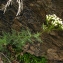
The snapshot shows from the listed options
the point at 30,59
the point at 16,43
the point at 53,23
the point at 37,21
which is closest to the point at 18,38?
the point at 16,43

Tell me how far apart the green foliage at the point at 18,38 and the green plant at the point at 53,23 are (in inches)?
14.6

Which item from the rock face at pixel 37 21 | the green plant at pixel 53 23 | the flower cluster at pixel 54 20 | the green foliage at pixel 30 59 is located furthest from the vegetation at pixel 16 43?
the flower cluster at pixel 54 20

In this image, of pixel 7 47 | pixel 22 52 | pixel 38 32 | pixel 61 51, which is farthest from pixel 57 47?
pixel 7 47

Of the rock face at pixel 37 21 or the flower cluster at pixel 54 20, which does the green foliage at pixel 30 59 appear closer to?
the rock face at pixel 37 21

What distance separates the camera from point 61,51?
465 cm

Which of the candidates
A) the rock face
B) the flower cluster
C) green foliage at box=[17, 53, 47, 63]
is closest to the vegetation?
green foliage at box=[17, 53, 47, 63]

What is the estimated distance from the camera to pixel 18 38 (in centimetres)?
439

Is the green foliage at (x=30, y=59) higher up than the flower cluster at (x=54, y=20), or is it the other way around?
the flower cluster at (x=54, y=20)

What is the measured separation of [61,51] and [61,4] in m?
1.17

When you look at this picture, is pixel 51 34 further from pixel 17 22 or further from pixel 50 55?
pixel 17 22

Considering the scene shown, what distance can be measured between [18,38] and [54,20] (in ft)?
3.13

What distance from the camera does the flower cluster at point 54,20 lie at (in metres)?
4.39

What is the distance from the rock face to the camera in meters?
4.48

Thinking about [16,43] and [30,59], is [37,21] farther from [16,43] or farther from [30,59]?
[30,59]
